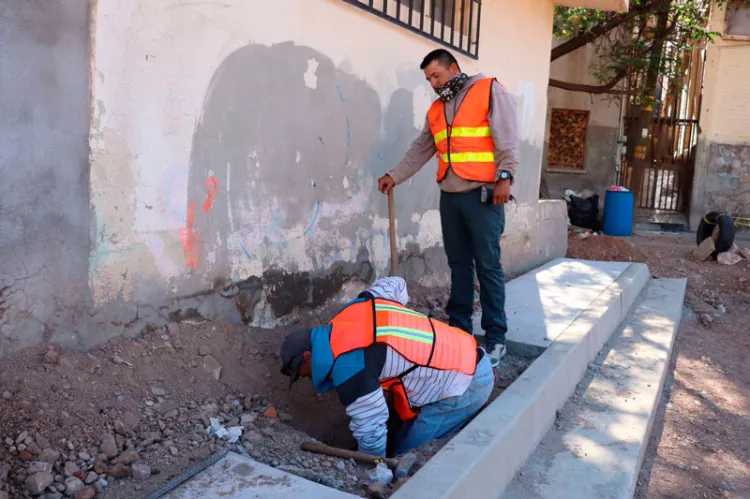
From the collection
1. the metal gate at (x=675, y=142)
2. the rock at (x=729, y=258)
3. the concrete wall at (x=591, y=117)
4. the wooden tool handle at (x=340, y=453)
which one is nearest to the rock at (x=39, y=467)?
the wooden tool handle at (x=340, y=453)

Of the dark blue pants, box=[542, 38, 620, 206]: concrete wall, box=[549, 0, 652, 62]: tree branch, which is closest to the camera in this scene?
the dark blue pants

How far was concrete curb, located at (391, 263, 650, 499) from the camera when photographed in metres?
2.23

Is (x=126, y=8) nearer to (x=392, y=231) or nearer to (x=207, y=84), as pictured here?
(x=207, y=84)

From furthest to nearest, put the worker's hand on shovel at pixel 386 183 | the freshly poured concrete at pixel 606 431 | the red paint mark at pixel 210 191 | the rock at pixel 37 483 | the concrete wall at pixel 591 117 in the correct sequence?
the concrete wall at pixel 591 117 < the worker's hand on shovel at pixel 386 183 < the red paint mark at pixel 210 191 < the freshly poured concrete at pixel 606 431 < the rock at pixel 37 483

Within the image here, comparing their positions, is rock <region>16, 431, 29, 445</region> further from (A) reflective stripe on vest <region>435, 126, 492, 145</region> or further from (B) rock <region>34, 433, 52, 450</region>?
(A) reflective stripe on vest <region>435, 126, 492, 145</region>

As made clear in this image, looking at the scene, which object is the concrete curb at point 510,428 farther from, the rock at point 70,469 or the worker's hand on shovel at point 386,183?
the worker's hand on shovel at point 386,183

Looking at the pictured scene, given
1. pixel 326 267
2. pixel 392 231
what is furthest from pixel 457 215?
pixel 326 267

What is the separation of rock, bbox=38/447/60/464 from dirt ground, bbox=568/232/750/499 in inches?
95.8

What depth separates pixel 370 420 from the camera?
2744mm

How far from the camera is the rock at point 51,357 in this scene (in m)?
2.52

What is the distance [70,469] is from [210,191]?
1460 millimetres

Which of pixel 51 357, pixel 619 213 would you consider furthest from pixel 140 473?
pixel 619 213

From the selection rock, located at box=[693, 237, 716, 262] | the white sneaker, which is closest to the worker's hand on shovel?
the white sneaker

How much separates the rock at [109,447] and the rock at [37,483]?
0.83 ft
